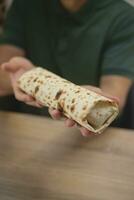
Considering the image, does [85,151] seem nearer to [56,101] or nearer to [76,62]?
[56,101]

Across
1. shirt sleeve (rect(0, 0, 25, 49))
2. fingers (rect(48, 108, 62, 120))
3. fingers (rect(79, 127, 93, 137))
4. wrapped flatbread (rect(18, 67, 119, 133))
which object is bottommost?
shirt sleeve (rect(0, 0, 25, 49))

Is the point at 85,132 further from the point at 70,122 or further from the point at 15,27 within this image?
the point at 15,27

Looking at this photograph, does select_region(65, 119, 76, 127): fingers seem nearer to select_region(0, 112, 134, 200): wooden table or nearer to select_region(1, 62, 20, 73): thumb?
select_region(0, 112, 134, 200): wooden table

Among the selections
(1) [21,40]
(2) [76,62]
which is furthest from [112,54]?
(1) [21,40]

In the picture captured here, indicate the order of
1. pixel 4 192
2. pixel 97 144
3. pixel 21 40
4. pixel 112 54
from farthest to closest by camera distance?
pixel 21 40 < pixel 112 54 < pixel 97 144 < pixel 4 192

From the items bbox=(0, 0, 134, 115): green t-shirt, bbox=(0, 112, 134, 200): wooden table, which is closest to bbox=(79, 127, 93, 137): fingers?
bbox=(0, 112, 134, 200): wooden table

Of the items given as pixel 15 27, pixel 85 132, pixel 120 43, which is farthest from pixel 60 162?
pixel 15 27
